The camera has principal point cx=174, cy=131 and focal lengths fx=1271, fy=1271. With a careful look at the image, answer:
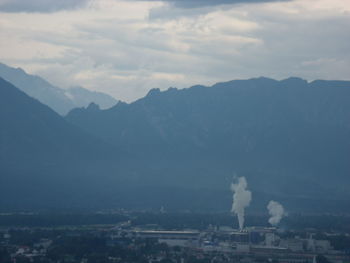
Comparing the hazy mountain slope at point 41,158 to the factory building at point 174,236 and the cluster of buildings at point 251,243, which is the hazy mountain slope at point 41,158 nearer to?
the factory building at point 174,236

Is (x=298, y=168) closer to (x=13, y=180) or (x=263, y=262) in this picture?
(x=13, y=180)

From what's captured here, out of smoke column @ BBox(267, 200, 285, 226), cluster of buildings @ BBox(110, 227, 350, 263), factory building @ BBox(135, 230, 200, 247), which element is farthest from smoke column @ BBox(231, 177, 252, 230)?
factory building @ BBox(135, 230, 200, 247)

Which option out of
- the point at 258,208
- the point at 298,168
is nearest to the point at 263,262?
the point at 258,208

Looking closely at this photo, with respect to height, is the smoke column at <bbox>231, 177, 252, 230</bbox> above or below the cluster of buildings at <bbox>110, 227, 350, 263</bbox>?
above

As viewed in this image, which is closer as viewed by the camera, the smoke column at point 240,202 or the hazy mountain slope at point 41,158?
the smoke column at point 240,202

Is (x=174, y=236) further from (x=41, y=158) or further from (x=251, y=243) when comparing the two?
(x=41, y=158)

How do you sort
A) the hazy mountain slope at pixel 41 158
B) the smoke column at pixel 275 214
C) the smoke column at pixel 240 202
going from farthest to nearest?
the hazy mountain slope at pixel 41 158 < the smoke column at pixel 275 214 < the smoke column at pixel 240 202

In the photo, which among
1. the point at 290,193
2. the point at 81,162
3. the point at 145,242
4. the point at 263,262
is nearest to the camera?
the point at 263,262

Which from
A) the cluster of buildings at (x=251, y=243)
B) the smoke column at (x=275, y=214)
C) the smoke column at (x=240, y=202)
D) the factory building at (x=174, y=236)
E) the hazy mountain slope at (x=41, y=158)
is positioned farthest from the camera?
the hazy mountain slope at (x=41, y=158)

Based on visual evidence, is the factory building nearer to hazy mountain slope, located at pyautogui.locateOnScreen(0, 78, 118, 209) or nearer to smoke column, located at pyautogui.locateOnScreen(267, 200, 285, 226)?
smoke column, located at pyautogui.locateOnScreen(267, 200, 285, 226)

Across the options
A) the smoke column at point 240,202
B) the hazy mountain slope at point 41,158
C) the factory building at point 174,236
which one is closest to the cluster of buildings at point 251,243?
the factory building at point 174,236

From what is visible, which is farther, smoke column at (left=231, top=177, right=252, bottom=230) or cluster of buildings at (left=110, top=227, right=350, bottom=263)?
smoke column at (left=231, top=177, right=252, bottom=230)
